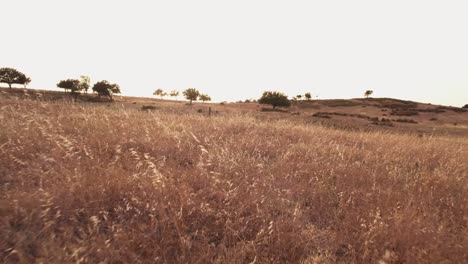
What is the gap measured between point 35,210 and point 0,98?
5.36m

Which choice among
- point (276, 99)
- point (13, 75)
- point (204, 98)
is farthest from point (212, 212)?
point (204, 98)

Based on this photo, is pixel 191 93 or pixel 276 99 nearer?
pixel 276 99

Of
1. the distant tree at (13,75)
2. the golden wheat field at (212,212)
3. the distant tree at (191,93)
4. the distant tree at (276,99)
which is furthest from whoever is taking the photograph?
the distant tree at (191,93)

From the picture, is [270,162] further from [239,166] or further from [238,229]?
[238,229]

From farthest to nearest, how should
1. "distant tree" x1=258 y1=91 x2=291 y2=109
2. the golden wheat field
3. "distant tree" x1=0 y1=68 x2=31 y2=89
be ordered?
1. "distant tree" x1=258 y1=91 x2=291 y2=109
2. "distant tree" x1=0 y1=68 x2=31 y2=89
3. the golden wheat field

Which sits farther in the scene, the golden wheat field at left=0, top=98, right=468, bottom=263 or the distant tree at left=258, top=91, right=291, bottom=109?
the distant tree at left=258, top=91, right=291, bottom=109

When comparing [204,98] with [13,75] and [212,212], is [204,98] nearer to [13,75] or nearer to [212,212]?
[13,75]

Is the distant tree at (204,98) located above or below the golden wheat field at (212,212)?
below

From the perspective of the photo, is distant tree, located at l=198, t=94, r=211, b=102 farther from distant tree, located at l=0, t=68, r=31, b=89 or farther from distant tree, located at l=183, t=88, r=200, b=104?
distant tree, located at l=0, t=68, r=31, b=89

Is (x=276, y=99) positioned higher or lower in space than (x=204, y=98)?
higher

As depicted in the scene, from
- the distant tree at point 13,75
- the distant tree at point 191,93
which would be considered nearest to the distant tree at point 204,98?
the distant tree at point 191,93

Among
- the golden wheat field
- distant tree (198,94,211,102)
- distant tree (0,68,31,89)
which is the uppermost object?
distant tree (0,68,31,89)

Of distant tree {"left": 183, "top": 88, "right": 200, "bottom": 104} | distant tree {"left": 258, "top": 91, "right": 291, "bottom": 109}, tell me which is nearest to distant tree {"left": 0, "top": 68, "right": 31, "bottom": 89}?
distant tree {"left": 183, "top": 88, "right": 200, "bottom": 104}

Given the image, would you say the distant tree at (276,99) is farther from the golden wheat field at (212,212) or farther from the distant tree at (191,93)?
the golden wheat field at (212,212)
